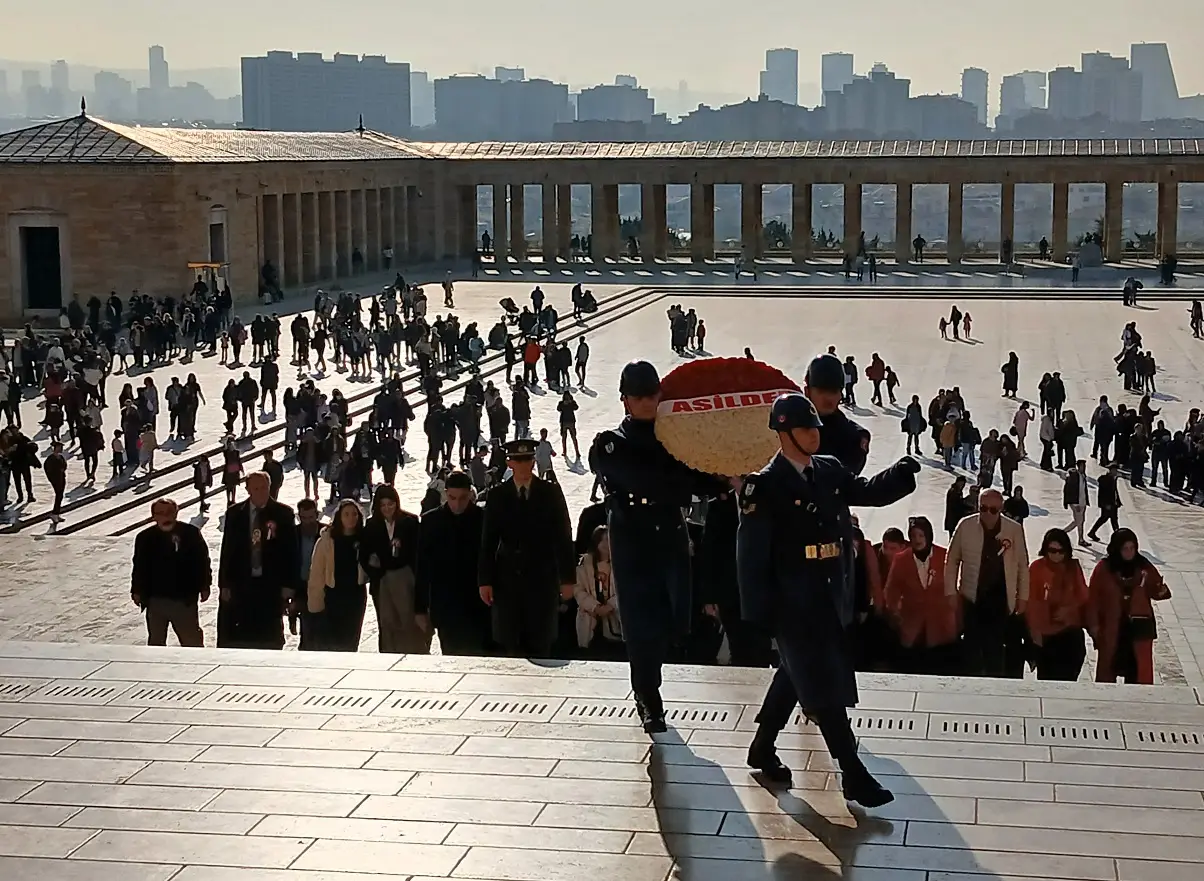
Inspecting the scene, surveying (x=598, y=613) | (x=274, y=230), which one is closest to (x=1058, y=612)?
(x=598, y=613)

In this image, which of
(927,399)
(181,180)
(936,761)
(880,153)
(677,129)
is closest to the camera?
(936,761)

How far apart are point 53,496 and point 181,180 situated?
69.8 feet

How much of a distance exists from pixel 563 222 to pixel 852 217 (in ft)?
29.3

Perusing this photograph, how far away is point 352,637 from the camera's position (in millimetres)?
9883

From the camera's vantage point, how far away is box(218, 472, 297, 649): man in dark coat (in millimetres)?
9859

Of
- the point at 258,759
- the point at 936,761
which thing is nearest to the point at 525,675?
the point at 258,759

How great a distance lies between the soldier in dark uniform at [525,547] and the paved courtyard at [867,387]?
537 centimetres

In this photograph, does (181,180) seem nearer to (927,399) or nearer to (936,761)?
(927,399)

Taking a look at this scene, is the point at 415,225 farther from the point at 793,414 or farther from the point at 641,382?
the point at 793,414

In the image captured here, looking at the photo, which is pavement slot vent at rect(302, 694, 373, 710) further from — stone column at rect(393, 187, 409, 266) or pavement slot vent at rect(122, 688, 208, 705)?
stone column at rect(393, 187, 409, 266)

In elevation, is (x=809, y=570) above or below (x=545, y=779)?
above

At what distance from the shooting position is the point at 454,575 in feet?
30.3

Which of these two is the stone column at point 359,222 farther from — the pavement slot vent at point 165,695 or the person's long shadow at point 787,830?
the person's long shadow at point 787,830

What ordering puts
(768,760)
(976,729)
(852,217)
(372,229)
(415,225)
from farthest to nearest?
(415,225) → (372,229) → (852,217) → (976,729) → (768,760)
